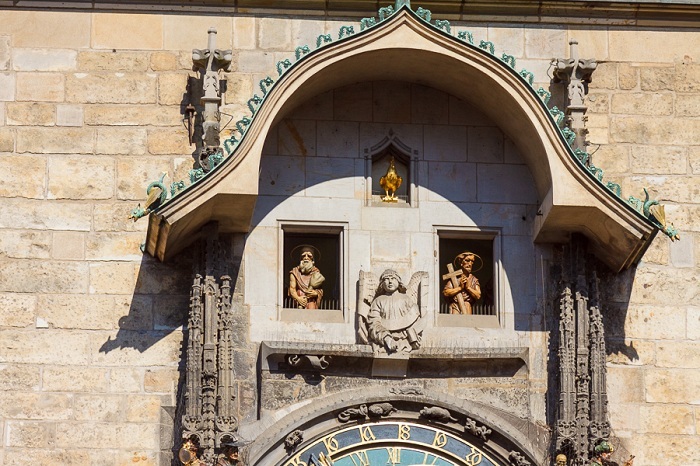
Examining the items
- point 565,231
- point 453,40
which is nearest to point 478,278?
point 565,231

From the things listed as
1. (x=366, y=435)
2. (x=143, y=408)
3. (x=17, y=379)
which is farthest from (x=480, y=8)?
(x=17, y=379)

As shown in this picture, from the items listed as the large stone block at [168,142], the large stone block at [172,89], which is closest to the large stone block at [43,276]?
the large stone block at [168,142]

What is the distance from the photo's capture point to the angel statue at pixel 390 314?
48.5 ft

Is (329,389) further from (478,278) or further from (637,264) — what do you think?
(637,264)

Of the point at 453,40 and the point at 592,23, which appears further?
the point at 592,23

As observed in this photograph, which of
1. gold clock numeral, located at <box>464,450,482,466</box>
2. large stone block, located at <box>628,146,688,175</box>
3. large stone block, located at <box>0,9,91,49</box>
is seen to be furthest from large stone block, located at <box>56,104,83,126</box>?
large stone block, located at <box>628,146,688,175</box>

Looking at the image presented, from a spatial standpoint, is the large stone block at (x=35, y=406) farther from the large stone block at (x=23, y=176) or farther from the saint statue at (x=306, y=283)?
the saint statue at (x=306, y=283)

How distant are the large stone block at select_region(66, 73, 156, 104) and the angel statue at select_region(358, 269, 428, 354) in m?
1.90

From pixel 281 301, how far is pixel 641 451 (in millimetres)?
2477

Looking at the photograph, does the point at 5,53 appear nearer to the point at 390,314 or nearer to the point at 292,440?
the point at 390,314

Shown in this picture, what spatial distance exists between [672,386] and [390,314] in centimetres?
189

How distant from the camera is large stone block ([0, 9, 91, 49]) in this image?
15461 mm

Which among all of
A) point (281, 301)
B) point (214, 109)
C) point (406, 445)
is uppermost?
point (214, 109)

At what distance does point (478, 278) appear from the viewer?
15281 mm
